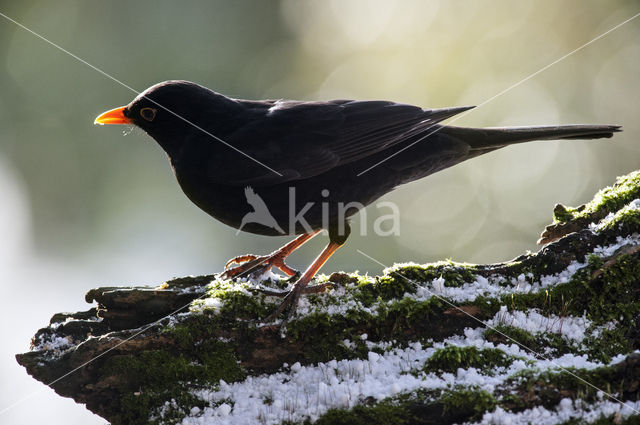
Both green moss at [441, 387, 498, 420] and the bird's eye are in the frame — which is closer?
green moss at [441, 387, 498, 420]

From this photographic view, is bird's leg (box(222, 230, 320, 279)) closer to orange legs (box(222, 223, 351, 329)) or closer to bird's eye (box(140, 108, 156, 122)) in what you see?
orange legs (box(222, 223, 351, 329))

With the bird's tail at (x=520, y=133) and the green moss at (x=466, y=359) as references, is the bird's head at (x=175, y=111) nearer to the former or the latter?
the bird's tail at (x=520, y=133)

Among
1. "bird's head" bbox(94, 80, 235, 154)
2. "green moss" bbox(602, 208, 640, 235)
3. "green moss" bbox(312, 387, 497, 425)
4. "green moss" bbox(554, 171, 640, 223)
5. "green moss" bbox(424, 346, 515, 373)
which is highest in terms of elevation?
"bird's head" bbox(94, 80, 235, 154)

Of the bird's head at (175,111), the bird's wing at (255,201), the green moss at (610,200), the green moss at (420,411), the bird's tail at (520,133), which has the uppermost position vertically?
the bird's head at (175,111)

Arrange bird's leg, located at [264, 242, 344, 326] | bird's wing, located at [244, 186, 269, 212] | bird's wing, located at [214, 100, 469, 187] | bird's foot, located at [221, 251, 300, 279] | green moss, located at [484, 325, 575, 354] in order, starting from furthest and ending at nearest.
Answer: bird's foot, located at [221, 251, 300, 279]
bird's wing, located at [214, 100, 469, 187]
bird's wing, located at [244, 186, 269, 212]
bird's leg, located at [264, 242, 344, 326]
green moss, located at [484, 325, 575, 354]

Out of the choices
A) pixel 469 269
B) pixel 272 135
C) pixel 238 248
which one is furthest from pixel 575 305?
pixel 238 248

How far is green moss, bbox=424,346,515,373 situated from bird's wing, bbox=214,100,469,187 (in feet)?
6.94

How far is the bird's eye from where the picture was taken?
201 inches

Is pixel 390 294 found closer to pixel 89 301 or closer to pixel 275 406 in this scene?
pixel 275 406

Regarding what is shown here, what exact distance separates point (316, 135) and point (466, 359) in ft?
8.48

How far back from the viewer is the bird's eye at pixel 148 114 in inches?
201

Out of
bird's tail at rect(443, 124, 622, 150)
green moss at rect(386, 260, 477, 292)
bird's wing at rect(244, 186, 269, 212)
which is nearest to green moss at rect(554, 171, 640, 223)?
bird's tail at rect(443, 124, 622, 150)

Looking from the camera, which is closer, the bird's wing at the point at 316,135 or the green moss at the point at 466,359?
the green moss at the point at 466,359

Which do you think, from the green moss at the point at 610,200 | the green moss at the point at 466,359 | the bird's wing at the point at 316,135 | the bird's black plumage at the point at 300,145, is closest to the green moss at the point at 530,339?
the green moss at the point at 466,359
